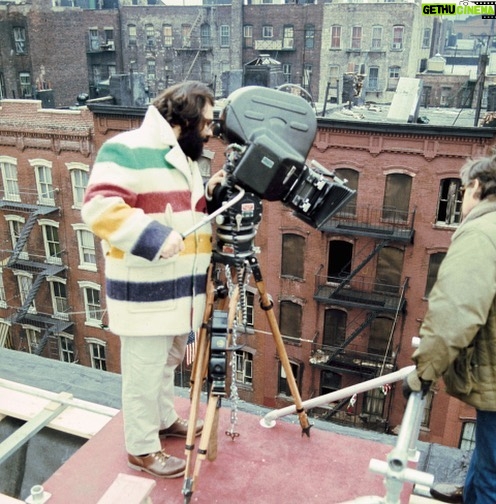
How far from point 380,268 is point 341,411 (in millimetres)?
5109

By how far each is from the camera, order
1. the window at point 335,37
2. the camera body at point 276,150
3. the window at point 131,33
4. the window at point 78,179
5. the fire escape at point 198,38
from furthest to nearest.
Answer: the window at point 131,33 < the fire escape at point 198,38 < the window at point 335,37 < the window at point 78,179 < the camera body at point 276,150

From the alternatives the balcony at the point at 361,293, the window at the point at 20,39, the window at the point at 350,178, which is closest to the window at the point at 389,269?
the balcony at the point at 361,293

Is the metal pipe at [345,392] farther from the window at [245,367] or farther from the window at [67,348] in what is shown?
the window at [67,348]

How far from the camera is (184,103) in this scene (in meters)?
2.80

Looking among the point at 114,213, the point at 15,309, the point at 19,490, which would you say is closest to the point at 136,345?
the point at 114,213

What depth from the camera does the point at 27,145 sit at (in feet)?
62.1

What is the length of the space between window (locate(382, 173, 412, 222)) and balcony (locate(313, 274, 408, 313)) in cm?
196

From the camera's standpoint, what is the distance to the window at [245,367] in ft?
60.9

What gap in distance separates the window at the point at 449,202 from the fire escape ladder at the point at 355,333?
133 inches

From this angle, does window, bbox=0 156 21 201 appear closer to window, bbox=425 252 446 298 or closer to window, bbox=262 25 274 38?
window, bbox=425 252 446 298

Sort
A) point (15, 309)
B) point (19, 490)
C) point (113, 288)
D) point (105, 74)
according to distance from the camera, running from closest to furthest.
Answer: point (113, 288)
point (19, 490)
point (15, 309)
point (105, 74)

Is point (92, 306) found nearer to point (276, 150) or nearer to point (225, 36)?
point (276, 150)

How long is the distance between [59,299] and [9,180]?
4833 mm

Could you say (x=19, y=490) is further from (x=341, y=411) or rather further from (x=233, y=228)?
(x=341, y=411)
